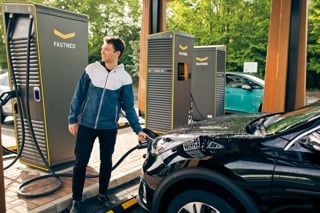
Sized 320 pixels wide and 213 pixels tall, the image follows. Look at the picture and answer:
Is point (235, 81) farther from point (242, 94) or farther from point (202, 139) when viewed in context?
point (202, 139)

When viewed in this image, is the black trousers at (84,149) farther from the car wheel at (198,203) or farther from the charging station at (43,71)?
the charging station at (43,71)

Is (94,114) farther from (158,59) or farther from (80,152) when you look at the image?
(158,59)

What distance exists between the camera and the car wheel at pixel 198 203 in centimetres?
214

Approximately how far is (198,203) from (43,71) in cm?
251

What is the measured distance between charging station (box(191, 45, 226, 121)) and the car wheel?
5.25 m

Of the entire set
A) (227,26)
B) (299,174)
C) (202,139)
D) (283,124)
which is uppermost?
(227,26)

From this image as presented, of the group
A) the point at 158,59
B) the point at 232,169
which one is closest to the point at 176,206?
the point at 232,169

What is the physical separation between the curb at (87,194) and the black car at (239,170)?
1.02 m

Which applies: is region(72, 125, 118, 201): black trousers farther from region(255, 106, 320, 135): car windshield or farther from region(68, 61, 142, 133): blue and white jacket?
region(255, 106, 320, 135): car windshield

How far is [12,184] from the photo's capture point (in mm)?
3639

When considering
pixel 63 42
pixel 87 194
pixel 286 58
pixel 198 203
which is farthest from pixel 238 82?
pixel 198 203

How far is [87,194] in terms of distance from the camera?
344 cm

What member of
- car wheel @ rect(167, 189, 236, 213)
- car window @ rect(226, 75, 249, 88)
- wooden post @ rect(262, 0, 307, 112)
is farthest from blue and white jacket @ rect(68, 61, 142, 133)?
car window @ rect(226, 75, 249, 88)

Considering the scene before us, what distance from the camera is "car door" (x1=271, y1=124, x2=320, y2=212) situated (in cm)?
184
